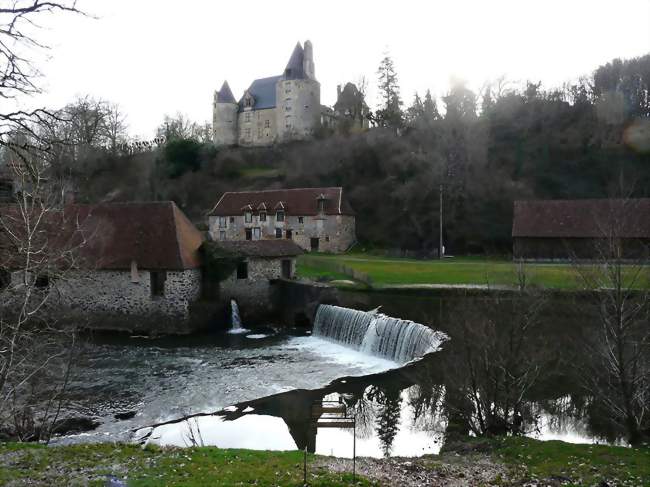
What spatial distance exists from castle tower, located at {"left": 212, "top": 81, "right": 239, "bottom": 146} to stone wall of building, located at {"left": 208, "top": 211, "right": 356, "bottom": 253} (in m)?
25.2

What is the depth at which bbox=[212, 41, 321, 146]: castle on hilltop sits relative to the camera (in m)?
64.3

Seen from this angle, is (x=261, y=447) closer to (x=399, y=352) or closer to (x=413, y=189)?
(x=399, y=352)

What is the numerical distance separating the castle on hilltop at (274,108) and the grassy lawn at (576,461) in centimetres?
5659

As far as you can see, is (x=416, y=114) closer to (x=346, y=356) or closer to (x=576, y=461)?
(x=346, y=356)

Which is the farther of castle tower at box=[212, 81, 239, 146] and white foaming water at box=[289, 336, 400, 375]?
castle tower at box=[212, 81, 239, 146]

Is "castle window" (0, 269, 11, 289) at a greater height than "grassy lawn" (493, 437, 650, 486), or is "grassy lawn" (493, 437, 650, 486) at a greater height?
"castle window" (0, 269, 11, 289)

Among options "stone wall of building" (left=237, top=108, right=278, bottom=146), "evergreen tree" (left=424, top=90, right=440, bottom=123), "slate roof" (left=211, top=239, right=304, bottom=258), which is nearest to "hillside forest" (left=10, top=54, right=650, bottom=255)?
"evergreen tree" (left=424, top=90, right=440, bottom=123)

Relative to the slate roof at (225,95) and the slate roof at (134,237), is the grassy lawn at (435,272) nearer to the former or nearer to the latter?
the slate roof at (134,237)

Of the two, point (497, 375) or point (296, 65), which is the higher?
point (296, 65)

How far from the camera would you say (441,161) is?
4506cm

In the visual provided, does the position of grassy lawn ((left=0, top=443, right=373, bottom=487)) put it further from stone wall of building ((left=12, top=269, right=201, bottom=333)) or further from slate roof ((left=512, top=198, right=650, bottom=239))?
slate roof ((left=512, top=198, right=650, bottom=239))

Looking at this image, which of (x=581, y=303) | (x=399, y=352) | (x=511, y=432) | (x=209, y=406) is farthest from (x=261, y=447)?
(x=581, y=303)

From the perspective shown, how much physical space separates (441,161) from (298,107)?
83.3 feet

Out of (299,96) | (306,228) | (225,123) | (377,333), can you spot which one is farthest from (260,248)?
(225,123)
